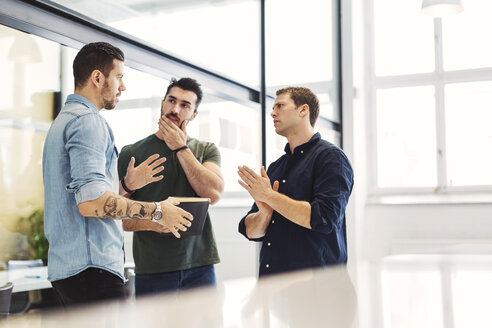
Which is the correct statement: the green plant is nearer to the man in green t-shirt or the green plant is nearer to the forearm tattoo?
the man in green t-shirt

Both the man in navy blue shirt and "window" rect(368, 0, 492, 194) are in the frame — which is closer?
the man in navy blue shirt

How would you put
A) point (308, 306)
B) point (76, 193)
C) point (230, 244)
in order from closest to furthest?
point (308, 306) → point (76, 193) → point (230, 244)

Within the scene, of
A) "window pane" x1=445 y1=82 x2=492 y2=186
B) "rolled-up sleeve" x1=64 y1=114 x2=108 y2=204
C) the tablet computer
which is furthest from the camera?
"window pane" x1=445 y1=82 x2=492 y2=186

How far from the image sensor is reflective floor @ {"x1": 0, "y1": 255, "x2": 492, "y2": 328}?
0.35m

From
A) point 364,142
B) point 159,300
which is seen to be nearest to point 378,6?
point 364,142

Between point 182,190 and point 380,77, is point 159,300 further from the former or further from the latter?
point 380,77

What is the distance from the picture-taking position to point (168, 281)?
6.50 ft

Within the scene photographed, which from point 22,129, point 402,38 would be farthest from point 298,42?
point 22,129

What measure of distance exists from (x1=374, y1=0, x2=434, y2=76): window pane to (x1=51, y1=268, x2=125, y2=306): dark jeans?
5035mm

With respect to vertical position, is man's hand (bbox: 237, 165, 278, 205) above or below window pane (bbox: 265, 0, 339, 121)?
below

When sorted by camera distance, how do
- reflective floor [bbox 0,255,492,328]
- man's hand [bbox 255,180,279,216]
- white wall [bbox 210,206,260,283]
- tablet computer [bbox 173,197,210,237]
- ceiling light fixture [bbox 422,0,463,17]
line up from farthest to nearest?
1. ceiling light fixture [bbox 422,0,463,17]
2. white wall [bbox 210,206,260,283]
3. man's hand [bbox 255,180,279,216]
4. tablet computer [bbox 173,197,210,237]
5. reflective floor [bbox 0,255,492,328]

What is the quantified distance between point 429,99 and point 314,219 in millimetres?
4416

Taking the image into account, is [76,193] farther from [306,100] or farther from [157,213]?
[306,100]

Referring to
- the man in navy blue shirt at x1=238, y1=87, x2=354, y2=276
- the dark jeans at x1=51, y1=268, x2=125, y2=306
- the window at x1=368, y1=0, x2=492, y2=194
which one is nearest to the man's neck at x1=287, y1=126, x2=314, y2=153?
the man in navy blue shirt at x1=238, y1=87, x2=354, y2=276
